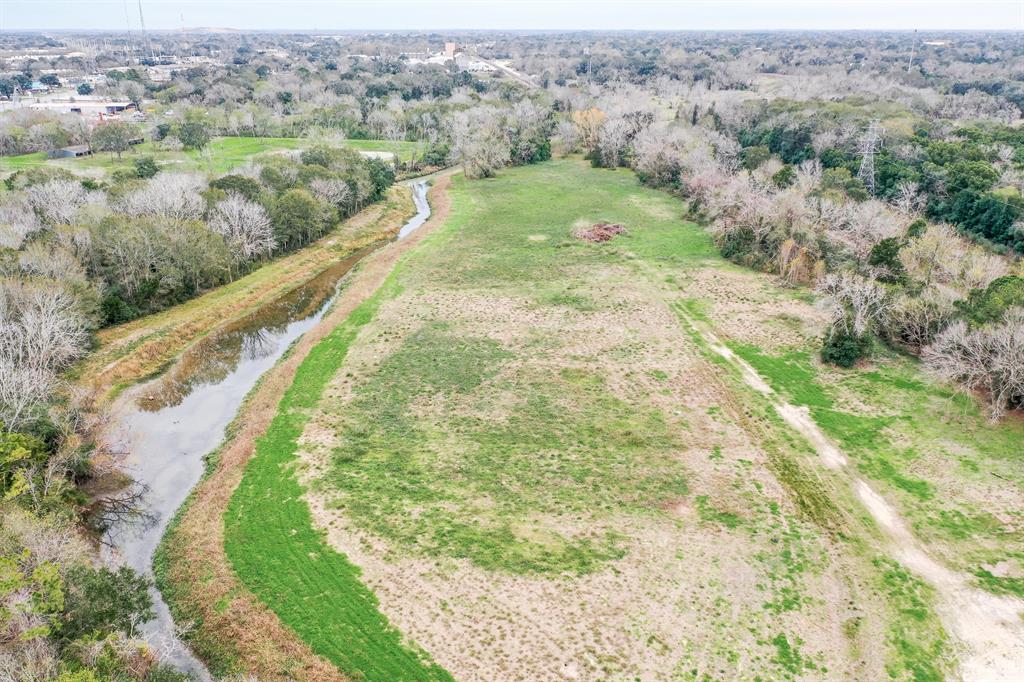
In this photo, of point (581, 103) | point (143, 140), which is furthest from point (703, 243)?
point (143, 140)

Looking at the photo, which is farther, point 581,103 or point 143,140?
point 581,103

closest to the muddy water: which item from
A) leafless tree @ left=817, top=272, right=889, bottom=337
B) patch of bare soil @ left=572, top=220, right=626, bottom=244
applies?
patch of bare soil @ left=572, top=220, right=626, bottom=244

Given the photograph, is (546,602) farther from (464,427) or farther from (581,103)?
(581,103)

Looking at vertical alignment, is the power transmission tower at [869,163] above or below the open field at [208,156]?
above

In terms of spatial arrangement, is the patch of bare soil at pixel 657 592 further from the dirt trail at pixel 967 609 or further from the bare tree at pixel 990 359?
the bare tree at pixel 990 359

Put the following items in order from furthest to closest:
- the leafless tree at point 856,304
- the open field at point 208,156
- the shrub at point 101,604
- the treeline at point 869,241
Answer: the open field at point 208,156, the leafless tree at point 856,304, the treeline at point 869,241, the shrub at point 101,604

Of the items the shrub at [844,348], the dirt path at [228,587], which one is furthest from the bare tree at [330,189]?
the shrub at [844,348]
